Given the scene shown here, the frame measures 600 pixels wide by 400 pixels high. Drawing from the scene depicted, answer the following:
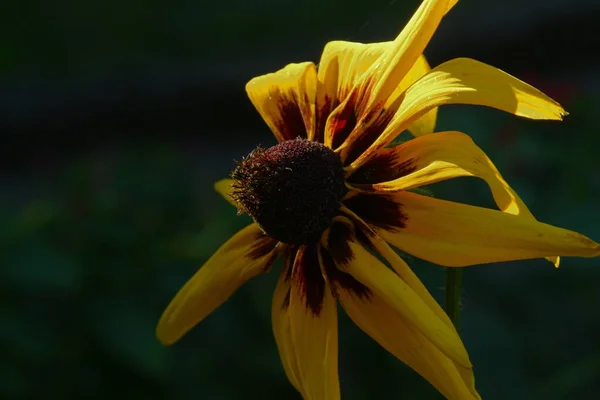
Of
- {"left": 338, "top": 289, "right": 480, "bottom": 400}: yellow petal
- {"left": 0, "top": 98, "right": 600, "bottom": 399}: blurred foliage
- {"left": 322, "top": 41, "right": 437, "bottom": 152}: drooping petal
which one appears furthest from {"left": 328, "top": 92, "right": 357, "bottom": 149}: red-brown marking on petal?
{"left": 0, "top": 98, "right": 600, "bottom": 399}: blurred foliage

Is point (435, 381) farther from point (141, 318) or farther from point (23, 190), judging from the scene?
point (23, 190)

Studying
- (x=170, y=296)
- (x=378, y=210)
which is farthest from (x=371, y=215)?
(x=170, y=296)

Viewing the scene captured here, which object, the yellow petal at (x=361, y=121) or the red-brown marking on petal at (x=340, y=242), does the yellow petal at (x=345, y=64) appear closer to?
the yellow petal at (x=361, y=121)

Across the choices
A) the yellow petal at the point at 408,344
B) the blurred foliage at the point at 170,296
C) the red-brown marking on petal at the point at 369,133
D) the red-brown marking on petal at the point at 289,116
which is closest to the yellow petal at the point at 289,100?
the red-brown marking on petal at the point at 289,116

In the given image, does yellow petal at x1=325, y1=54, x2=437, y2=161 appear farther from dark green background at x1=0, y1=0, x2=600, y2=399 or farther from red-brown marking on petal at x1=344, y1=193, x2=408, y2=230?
dark green background at x1=0, y1=0, x2=600, y2=399

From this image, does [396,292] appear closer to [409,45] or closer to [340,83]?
[409,45]

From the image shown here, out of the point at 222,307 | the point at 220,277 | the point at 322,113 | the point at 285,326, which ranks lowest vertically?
the point at 222,307

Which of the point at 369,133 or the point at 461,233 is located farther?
the point at 369,133
